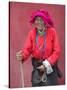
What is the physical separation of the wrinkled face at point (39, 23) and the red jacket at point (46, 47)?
52 millimetres

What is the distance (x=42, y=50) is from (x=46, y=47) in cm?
5

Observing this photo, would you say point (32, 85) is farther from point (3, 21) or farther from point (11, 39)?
point (3, 21)

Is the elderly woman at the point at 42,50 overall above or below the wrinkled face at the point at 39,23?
below

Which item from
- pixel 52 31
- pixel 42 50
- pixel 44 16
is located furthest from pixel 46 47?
pixel 44 16

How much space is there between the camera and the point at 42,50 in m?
1.98

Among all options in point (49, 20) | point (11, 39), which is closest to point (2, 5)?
point (11, 39)

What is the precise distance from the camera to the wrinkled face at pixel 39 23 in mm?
1976

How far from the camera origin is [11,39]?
1.91 metres

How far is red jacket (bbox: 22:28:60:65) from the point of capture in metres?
1.96

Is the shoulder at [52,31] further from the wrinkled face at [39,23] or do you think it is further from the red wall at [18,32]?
the red wall at [18,32]

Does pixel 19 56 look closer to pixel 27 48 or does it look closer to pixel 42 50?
pixel 27 48

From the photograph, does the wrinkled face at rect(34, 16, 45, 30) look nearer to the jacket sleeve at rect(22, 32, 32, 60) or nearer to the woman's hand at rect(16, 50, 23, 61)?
the jacket sleeve at rect(22, 32, 32, 60)

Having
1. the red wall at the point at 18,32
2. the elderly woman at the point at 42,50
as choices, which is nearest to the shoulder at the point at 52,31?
the elderly woman at the point at 42,50

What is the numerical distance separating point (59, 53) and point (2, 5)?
2.14 ft
